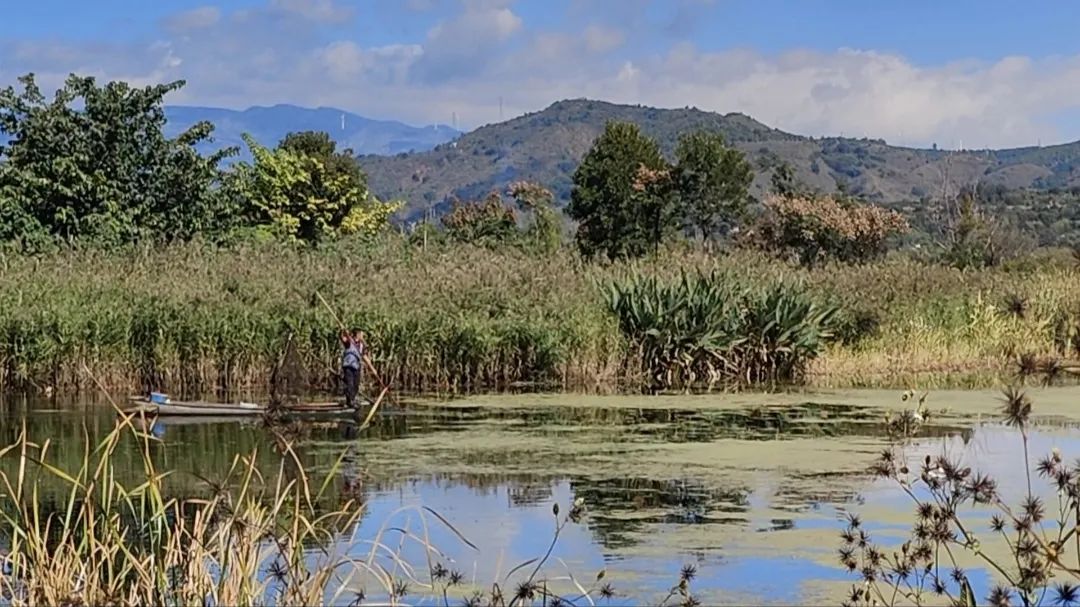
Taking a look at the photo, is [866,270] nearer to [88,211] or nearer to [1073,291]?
[1073,291]

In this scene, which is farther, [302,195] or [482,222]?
[482,222]

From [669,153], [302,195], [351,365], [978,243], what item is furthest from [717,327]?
[669,153]

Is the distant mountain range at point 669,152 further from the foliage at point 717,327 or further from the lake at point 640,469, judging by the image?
the lake at point 640,469

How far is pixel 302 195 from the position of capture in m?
37.9

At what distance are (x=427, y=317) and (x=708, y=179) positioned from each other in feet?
68.8

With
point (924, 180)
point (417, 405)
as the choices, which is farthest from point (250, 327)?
point (924, 180)

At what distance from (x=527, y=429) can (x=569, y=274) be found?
24.7 feet

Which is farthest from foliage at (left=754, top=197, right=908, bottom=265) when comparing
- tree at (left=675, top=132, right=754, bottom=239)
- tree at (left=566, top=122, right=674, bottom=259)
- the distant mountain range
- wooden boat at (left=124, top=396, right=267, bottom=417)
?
the distant mountain range

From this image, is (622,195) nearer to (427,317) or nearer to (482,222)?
(482,222)

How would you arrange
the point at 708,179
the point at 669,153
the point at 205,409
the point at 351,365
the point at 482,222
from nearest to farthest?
1. the point at 205,409
2. the point at 351,365
3. the point at 708,179
4. the point at 482,222
5. the point at 669,153

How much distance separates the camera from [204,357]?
20.5m

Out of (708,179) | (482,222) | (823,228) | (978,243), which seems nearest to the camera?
(823,228)

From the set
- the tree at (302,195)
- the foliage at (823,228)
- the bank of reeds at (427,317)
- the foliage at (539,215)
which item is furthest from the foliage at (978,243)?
the tree at (302,195)

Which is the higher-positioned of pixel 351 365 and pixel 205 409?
pixel 351 365
